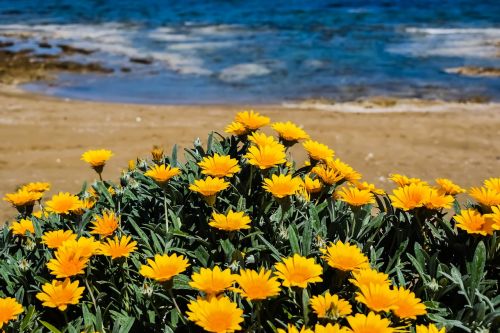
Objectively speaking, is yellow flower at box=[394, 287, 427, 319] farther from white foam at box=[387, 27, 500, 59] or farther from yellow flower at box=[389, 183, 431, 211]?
white foam at box=[387, 27, 500, 59]

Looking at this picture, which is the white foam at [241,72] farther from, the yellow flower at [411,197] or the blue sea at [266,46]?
the yellow flower at [411,197]

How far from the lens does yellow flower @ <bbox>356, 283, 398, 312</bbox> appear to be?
1.44 m

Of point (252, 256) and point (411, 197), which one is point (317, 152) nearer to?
point (411, 197)

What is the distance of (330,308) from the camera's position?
4.76 feet

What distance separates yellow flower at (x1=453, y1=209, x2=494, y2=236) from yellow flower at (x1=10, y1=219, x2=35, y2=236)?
4.79 ft

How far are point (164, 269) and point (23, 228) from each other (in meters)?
0.77

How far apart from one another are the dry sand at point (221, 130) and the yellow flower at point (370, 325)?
467cm

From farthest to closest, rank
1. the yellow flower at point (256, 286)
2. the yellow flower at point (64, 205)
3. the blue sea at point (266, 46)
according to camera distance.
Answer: the blue sea at point (266, 46)
the yellow flower at point (64, 205)
the yellow flower at point (256, 286)

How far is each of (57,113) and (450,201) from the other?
7911 mm

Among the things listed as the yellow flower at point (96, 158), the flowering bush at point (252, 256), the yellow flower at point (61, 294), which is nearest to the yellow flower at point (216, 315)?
the flowering bush at point (252, 256)

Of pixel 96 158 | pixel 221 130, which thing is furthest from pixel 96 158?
pixel 221 130

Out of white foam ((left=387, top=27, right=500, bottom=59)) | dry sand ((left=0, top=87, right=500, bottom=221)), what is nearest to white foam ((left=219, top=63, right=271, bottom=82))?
dry sand ((left=0, top=87, right=500, bottom=221))

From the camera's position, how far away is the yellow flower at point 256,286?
56.5 inches

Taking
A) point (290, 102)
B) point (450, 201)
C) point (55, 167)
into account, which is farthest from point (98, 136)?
point (450, 201)
